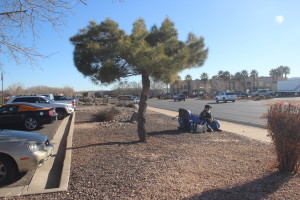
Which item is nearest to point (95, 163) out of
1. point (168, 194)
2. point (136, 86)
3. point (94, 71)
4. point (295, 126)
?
point (168, 194)

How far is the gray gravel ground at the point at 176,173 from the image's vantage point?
13.8ft

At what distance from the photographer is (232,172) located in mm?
5176

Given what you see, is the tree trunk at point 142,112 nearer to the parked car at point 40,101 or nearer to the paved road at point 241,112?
the paved road at point 241,112

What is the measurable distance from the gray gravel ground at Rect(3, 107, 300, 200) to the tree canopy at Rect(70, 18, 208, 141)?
1.79 m

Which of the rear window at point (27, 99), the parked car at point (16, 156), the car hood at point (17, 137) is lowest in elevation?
the parked car at point (16, 156)

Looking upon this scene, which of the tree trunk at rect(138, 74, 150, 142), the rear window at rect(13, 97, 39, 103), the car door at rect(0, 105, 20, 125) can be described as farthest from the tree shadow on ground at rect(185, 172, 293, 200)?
the rear window at rect(13, 97, 39, 103)

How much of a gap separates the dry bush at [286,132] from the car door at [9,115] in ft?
38.4

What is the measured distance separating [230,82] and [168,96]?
3771 cm

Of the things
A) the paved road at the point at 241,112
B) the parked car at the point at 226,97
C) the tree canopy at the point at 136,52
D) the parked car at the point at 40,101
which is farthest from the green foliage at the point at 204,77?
the tree canopy at the point at 136,52

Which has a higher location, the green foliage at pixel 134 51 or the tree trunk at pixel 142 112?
the green foliage at pixel 134 51

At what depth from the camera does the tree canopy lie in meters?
7.15

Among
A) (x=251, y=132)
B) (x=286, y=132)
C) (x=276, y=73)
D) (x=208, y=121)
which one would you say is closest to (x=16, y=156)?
(x=286, y=132)

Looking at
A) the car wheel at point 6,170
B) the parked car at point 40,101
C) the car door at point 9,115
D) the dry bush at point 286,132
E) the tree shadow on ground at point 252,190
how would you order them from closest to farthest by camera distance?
the tree shadow on ground at point 252,190 < the dry bush at point 286,132 < the car wheel at point 6,170 < the car door at point 9,115 < the parked car at point 40,101

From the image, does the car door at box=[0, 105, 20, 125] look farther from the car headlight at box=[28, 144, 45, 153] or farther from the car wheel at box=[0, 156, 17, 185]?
the car wheel at box=[0, 156, 17, 185]
